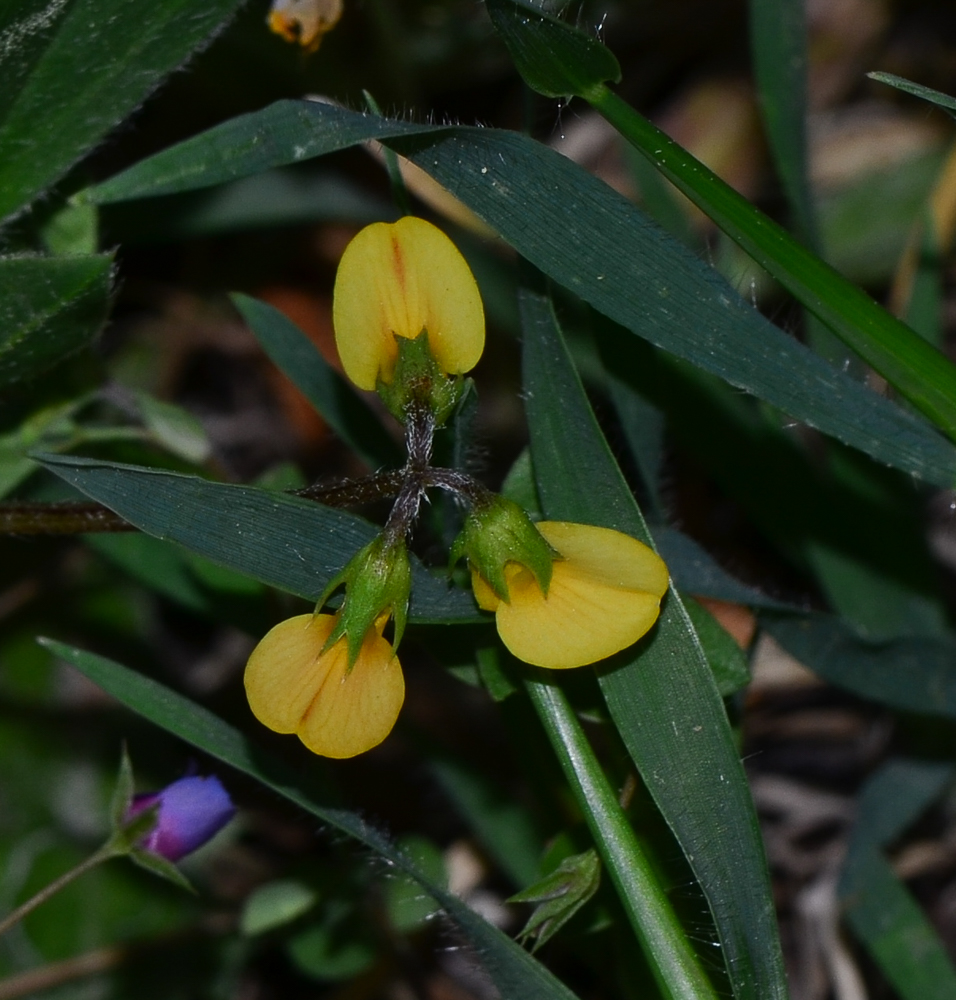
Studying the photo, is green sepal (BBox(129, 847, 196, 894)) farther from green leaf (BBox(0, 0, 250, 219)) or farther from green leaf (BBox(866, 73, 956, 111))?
Result: green leaf (BBox(866, 73, 956, 111))

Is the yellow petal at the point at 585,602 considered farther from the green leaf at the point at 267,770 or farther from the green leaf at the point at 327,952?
the green leaf at the point at 327,952

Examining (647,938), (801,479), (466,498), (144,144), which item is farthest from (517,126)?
(647,938)

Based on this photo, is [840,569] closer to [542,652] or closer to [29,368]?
[542,652]

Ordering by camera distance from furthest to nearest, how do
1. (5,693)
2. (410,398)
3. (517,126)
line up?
(517,126), (5,693), (410,398)

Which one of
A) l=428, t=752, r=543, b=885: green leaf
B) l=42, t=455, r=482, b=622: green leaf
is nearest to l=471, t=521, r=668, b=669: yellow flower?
l=42, t=455, r=482, b=622: green leaf

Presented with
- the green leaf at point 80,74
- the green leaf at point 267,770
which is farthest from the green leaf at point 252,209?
the green leaf at point 267,770

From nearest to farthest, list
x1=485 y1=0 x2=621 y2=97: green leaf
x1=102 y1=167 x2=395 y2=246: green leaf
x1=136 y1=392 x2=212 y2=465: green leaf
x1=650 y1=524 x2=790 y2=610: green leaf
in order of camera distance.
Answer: x1=485 y1=0 x2=621 y2=97: green leaf
x1=650 y1=524 x2=790 y2=610: green leaf
x1=136 y1=392 x2=212 y2=465: green leaf
x1=102 y1=167 x2=395 y2=246: green leaf

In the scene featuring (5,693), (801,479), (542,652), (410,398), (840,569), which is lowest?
(5,693)
